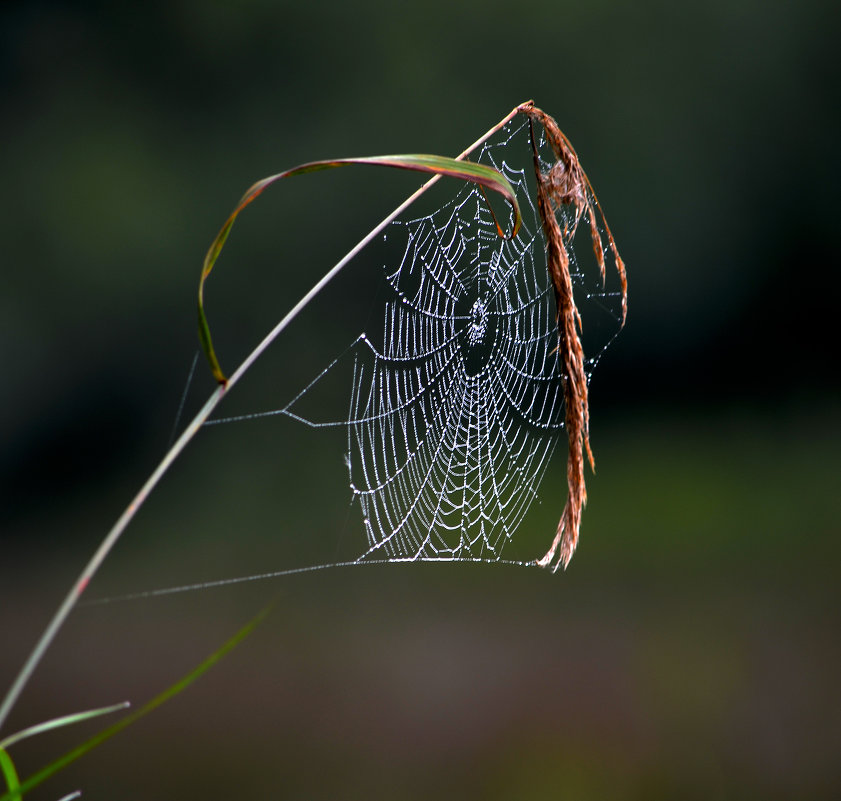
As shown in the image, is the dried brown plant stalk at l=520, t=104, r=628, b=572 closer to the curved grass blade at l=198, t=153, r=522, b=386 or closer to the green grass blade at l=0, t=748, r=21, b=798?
the curved grass blade at l=198, t=153, r=522, b=386

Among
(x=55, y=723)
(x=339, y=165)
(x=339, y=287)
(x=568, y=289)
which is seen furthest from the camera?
(x=339, y=287)

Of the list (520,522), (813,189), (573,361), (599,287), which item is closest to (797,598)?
(520,522)

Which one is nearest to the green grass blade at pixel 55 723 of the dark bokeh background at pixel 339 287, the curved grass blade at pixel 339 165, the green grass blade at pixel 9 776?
the green grass blade at pixel 9 776

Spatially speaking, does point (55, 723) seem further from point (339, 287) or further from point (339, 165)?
point (339, 287)

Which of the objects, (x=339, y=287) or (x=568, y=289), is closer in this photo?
(x=568, y=289)

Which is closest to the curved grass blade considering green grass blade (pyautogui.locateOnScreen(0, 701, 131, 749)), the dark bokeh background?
green grass blade (pyautogui.locateOnScreen(0, 701, 131, 749))

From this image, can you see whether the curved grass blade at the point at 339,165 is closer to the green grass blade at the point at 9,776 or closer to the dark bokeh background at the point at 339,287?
the green grass blade at the point at 9,776

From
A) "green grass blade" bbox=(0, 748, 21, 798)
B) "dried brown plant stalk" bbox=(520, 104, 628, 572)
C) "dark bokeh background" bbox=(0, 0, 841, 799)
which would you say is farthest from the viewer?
"dark bokeh background" bbox=(0, 0, 841, 799)

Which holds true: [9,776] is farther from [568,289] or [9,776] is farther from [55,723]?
[568,289]

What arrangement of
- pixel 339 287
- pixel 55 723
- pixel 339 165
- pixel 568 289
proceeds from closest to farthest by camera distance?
pixel 55 723 → pixel 339 165 → pixel 568 289 → pixel 339 287

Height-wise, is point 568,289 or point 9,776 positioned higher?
point 568,289

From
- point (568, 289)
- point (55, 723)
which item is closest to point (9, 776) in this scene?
point (55, 723)
